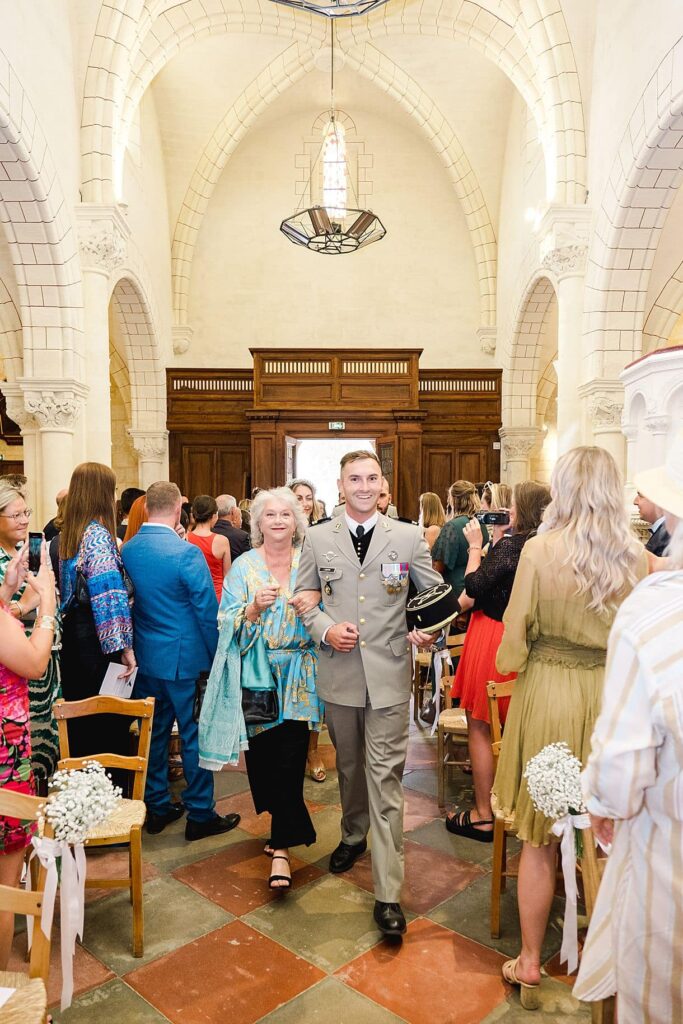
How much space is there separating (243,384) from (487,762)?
1017cm

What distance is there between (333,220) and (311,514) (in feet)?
25.7

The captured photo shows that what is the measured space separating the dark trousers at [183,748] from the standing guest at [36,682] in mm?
455

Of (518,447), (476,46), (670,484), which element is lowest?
(670,484)

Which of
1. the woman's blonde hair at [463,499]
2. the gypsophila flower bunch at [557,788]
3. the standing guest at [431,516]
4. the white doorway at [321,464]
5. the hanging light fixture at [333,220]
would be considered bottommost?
the gypsophila flower bunch at [557,788]

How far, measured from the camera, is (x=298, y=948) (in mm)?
2611

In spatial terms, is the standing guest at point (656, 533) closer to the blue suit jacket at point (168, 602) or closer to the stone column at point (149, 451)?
the blue suit jacket at point (168, 602)

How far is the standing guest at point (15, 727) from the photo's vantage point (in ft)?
7.00

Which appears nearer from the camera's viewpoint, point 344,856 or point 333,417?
point 344,856

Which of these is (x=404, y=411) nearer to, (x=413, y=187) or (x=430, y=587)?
(x=413, y=187)

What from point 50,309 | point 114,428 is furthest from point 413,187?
point 50,309

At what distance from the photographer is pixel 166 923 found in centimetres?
278

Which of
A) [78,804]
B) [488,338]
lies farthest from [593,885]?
[488,338]

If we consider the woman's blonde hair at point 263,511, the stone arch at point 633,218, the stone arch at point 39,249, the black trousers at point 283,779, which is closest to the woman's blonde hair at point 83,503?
the woman's blonde hair at point 263,511

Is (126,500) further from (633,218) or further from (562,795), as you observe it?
(633,218)
